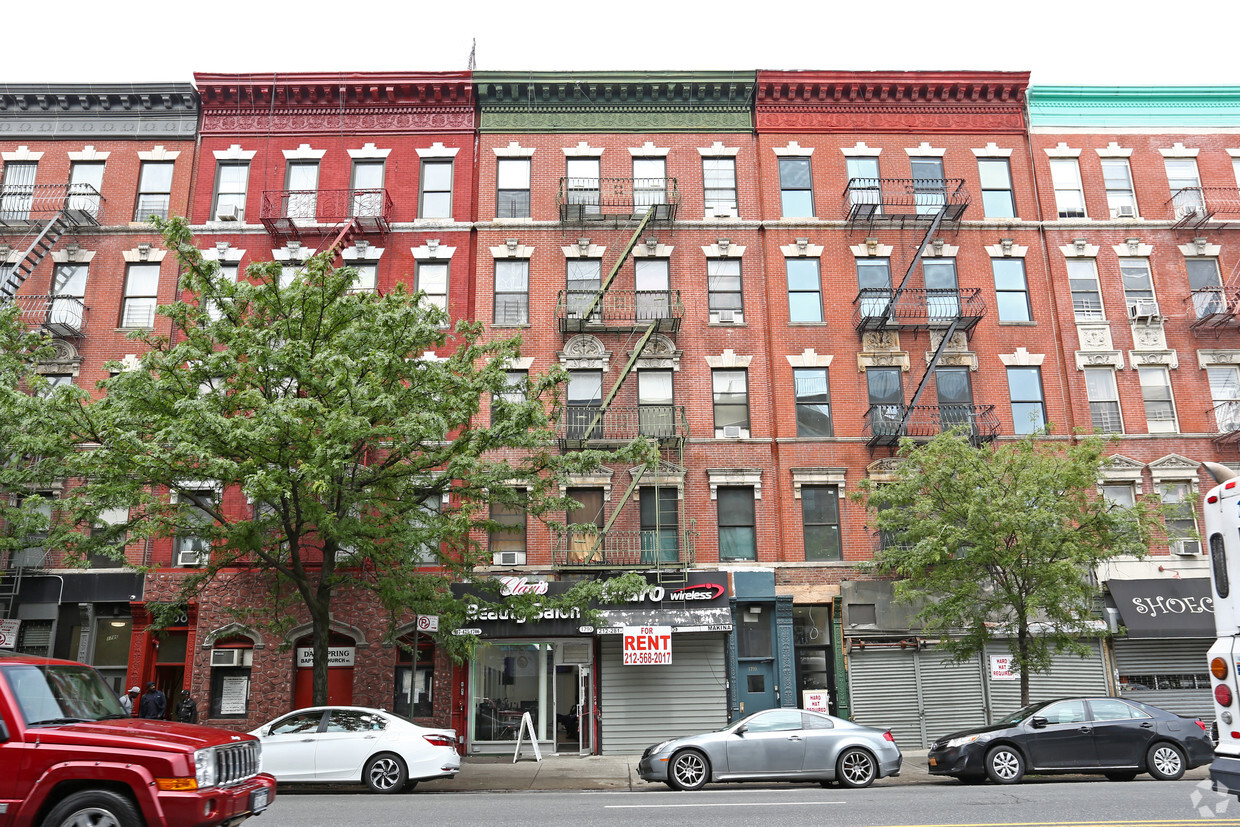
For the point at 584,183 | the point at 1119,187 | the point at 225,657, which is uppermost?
the point at 584,183

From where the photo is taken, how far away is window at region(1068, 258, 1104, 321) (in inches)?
997

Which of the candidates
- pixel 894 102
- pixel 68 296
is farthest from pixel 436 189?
pixel 894 102

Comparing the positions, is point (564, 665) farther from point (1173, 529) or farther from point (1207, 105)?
point (1207, 105)

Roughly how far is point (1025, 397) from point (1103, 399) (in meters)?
2.12

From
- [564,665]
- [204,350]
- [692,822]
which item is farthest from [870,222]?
[692,822]

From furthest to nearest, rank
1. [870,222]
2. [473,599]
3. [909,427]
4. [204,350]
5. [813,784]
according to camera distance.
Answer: [870,222], [909,427], [473,599], [204,350], [813,784]

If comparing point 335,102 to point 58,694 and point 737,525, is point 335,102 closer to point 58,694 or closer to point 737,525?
point 737,525

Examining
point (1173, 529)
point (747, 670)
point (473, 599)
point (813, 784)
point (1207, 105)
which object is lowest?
point (813, 784)

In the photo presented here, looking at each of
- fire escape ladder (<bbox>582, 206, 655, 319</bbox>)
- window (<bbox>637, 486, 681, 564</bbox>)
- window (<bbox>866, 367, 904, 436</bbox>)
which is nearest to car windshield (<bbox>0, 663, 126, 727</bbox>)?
window (<bbox>637, 486, 681, 564</bbox>)

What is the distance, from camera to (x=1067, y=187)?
26.2 metres

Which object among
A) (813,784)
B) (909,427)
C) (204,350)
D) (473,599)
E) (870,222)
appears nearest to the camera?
(813,784)

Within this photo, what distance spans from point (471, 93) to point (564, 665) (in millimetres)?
16041

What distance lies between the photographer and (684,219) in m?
25.6

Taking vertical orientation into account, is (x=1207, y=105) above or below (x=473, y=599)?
above
